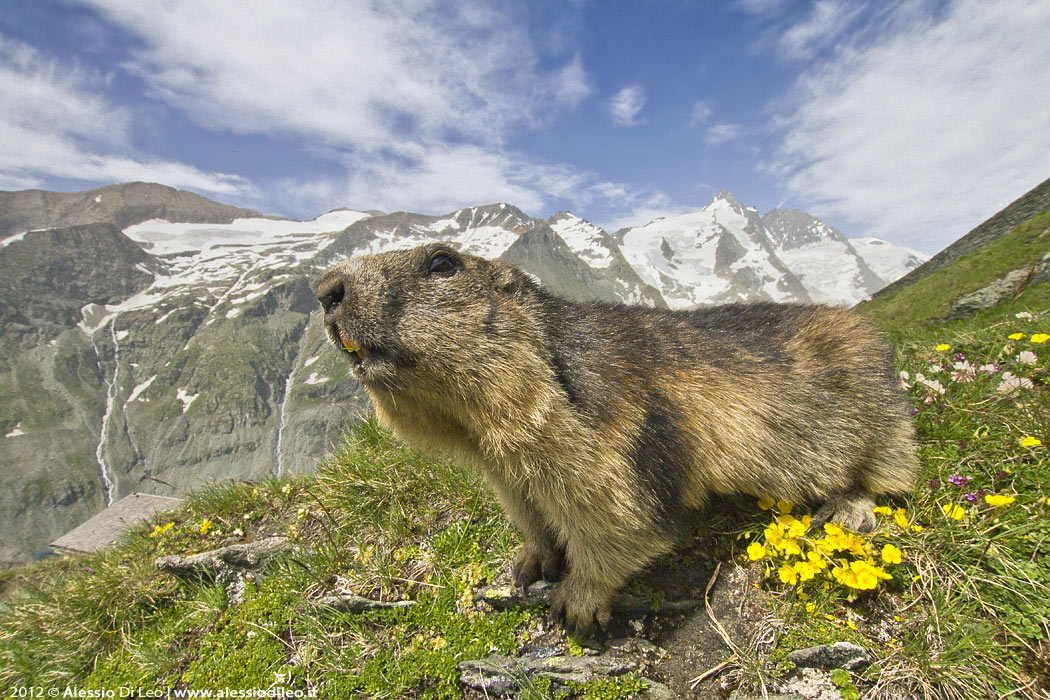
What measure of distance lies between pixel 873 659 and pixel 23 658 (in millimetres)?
7677

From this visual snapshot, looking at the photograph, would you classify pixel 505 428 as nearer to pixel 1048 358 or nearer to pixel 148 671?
pixel 148 671

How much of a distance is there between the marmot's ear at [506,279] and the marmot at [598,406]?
2cm

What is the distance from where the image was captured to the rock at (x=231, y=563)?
5012 millimetres

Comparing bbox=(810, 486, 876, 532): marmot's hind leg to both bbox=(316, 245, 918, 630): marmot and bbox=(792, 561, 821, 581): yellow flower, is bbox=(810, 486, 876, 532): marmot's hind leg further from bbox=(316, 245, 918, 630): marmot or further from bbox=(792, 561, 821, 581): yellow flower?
bbox=(792, 561, 821, 581): yellow flower

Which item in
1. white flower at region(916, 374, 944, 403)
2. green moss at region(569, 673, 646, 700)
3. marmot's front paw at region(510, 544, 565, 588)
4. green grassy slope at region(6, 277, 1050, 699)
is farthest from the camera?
white flower at region(916, 374, 944, 403)

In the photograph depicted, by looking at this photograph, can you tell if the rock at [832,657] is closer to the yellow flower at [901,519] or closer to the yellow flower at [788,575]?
the yellow flower at [788,575]

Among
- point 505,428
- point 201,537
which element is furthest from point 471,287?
point 201,537

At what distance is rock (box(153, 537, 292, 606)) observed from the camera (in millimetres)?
5012

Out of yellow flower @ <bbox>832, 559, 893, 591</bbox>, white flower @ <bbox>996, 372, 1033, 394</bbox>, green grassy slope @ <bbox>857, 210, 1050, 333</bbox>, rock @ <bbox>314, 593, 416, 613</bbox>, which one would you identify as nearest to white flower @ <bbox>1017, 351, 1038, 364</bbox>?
white flower @ <bbox>996, 372, 1033, 394</bbox>

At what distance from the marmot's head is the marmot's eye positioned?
75 mm

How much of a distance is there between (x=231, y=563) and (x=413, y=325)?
393cm

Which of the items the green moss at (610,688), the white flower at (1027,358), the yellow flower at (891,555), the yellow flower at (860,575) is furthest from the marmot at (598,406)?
the white flower at (1027,358)

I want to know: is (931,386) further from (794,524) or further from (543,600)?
(543,600)

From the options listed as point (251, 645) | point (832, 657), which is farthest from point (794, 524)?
point (251, 645)
